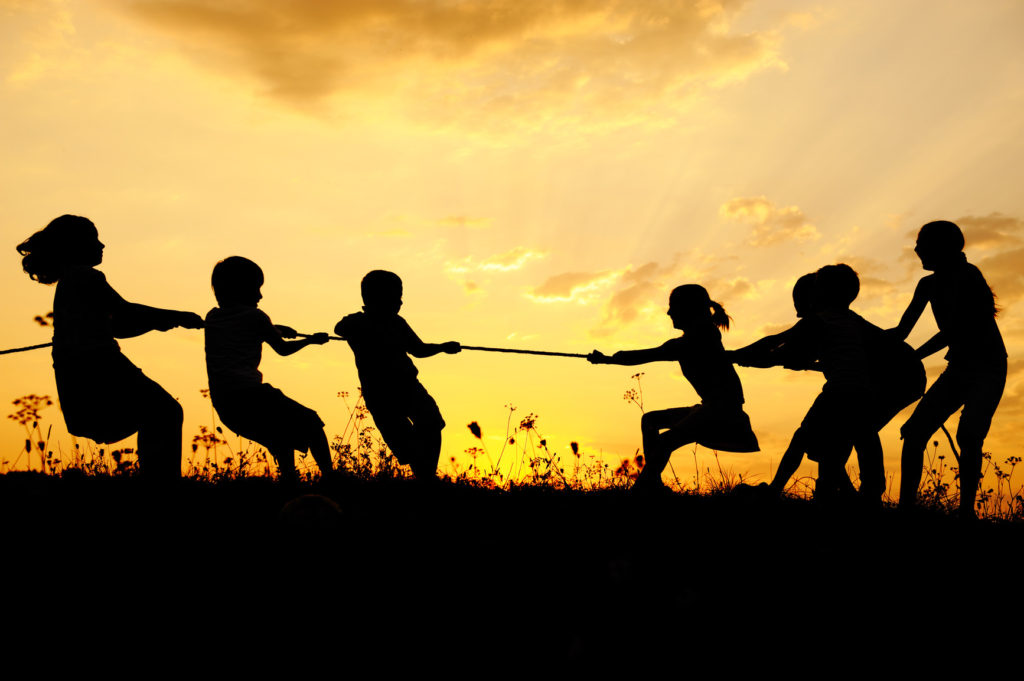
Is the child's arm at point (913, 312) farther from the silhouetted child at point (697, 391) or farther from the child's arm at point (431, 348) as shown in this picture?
the child's arm at point (431, 348)

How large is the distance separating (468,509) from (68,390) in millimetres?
3100

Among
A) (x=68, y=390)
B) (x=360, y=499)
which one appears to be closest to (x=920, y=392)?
(x=360, y=499)

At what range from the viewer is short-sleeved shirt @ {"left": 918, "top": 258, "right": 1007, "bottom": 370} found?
712 centimetres

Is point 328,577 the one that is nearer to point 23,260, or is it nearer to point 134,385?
point 134,385

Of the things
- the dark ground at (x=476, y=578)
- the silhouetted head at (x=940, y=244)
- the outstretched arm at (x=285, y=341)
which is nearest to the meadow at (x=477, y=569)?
the dark ground at (x=476, y=578)

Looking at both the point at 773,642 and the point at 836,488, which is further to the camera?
the point at 836,488

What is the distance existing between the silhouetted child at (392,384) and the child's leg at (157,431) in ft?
5.67

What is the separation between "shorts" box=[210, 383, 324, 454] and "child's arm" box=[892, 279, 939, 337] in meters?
5.26

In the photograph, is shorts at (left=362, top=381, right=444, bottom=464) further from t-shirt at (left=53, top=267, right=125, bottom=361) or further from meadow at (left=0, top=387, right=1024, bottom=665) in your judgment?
t-shirt at (left=53, top=267, right=125, bottom=361)

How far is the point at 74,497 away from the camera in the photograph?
620 cm

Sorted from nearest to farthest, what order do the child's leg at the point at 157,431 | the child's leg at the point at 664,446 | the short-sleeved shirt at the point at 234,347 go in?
1. the child's leg at the point at 157,431
2. the short-sleeved shirt at the point at 234,347
3. the child's leg at the point at 664,446

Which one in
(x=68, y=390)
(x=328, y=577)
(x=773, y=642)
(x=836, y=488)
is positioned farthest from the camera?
(x=836, y=488)

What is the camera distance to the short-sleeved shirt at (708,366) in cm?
745

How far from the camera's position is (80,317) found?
616 centimetres
